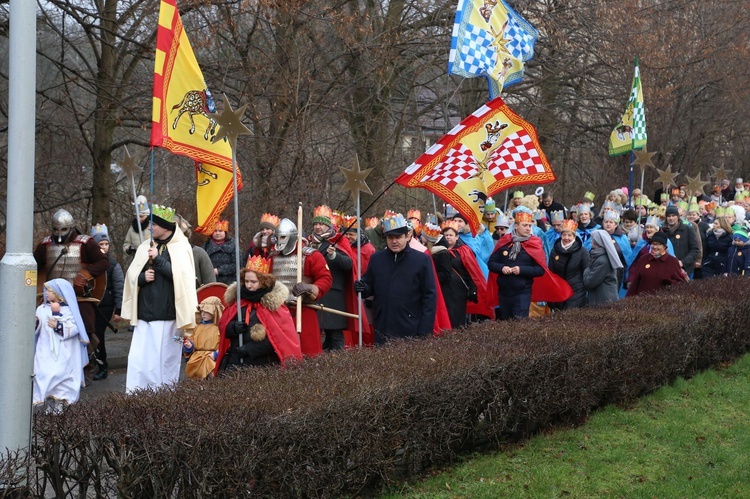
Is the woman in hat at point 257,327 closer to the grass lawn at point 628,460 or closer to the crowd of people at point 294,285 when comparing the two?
the crowd of people at point 294,285

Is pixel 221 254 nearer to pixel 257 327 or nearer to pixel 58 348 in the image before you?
pixel 58 348

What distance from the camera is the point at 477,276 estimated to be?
11.4 m

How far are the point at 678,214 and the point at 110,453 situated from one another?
12968mm

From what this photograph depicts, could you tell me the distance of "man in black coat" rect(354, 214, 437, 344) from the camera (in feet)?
29.5

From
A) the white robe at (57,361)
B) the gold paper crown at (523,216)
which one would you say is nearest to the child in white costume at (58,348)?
the white robe at (57,361)

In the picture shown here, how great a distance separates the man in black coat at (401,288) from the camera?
8.98 m

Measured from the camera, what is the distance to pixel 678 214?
1588 centimetres

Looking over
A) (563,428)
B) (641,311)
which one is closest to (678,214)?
(641,311)

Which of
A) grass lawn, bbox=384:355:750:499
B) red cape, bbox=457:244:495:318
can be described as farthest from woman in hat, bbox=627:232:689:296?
grass lawn, bbox=384:355:750:499

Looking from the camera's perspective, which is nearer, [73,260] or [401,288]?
[401,288]

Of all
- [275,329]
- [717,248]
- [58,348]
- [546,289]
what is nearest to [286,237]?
[275,329]

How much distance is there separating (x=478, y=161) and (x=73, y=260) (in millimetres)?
4480

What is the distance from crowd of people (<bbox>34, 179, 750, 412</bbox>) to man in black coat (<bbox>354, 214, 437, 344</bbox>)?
1 cm

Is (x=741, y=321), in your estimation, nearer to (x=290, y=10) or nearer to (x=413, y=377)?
(x=413, y=377)
